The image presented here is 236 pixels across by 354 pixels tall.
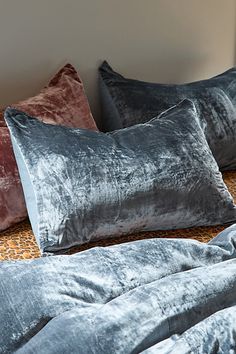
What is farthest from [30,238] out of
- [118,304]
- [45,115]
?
[118,304]

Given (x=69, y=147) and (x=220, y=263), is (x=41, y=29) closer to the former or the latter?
(x=69, y=147)

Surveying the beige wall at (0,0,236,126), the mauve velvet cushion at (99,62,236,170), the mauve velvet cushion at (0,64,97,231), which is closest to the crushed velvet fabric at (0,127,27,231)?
the mauve velvet cushion at (0,64,97,231)

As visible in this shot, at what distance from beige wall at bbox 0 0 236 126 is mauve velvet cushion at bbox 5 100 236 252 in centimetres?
45

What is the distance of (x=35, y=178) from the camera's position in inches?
57.4

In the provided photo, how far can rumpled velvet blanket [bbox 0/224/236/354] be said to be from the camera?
942 millimetres

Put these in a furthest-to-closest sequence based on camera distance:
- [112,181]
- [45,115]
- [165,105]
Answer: [165,105]
[45,115]
[112,181]

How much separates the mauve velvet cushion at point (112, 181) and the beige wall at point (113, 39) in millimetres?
448

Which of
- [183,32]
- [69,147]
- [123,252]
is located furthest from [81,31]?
[123,252]

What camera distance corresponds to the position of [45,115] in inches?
68.8

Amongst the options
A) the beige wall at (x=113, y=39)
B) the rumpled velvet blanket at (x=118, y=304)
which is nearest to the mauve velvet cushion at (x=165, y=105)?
the beige wall at (x=113, y=39)

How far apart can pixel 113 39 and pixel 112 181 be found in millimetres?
809

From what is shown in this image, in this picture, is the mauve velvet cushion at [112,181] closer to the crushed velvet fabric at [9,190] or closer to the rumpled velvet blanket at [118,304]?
the crushed velvet fabric at [9,190]

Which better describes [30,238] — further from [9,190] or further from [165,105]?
[165,105]

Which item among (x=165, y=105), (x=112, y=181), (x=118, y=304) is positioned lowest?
(x=118, y=304)
